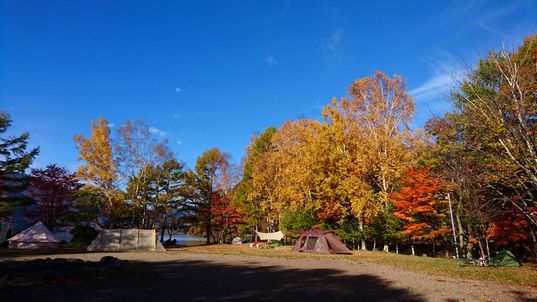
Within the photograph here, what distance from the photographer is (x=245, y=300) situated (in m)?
7.34

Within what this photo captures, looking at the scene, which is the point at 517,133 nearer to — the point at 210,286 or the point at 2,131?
the point at 210,286

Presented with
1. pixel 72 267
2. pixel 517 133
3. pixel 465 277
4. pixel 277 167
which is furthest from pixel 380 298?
pixel 277 167

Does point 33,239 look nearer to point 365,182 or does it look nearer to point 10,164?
point 10,164

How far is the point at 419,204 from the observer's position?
2397 centimetres

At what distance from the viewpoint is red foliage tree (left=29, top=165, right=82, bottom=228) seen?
97.7ft

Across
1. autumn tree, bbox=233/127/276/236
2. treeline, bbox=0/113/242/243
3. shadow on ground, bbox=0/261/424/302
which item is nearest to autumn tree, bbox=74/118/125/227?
treeline, bbox=0/113/242/243

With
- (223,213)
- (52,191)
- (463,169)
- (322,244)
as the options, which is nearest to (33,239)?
(52,191)

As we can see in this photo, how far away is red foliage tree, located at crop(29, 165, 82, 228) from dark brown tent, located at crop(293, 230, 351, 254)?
2215 cm

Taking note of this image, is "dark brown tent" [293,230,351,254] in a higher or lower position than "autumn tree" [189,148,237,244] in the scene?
lower

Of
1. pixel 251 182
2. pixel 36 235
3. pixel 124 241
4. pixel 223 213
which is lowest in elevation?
pixel 124 241

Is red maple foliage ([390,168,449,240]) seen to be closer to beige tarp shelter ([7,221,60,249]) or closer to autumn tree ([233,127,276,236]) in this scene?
autumn tree ([233,127,276,236])

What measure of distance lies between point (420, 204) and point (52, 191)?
1263 inches

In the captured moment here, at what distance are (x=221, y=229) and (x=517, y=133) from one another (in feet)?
125

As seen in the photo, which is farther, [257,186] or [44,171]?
[257,186]
